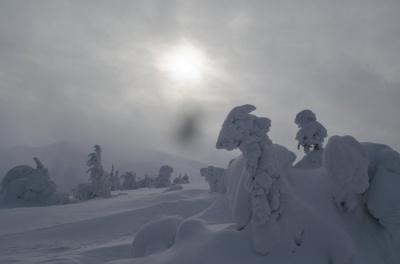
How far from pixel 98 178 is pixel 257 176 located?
95.0 ft

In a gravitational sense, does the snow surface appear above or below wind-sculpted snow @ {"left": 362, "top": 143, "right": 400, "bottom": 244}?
below

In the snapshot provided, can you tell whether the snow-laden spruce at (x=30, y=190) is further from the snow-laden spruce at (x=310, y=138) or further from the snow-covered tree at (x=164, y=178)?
the snow-laden spruce at (x=310, y=138)

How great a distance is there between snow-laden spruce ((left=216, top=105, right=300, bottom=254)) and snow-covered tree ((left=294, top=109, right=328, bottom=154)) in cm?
979

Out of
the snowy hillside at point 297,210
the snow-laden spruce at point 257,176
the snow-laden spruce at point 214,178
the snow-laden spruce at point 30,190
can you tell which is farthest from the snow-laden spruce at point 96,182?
the snow-laden spruce at point 257,176

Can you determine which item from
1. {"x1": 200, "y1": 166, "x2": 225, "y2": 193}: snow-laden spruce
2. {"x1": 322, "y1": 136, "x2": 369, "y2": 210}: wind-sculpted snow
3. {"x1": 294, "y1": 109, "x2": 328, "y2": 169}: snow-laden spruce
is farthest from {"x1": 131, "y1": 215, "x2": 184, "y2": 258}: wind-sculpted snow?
{"x1": 200, "y1": 166, "x2": 225, "y2": 193}: snow-laden spruce

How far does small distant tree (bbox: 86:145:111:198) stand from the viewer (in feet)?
102

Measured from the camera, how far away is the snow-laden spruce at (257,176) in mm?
5332

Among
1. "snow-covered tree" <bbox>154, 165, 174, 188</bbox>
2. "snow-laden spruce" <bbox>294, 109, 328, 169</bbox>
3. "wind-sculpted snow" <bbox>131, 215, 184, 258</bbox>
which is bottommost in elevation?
"wind-sculpted snow" <bbox>131, 215, 184, 258</bbox>

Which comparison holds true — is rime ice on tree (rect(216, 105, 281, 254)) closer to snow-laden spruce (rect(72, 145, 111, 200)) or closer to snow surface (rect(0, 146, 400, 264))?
snow surface (rect(0, 146, 400, 264))

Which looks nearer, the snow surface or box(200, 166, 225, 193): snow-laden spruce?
the snow surface

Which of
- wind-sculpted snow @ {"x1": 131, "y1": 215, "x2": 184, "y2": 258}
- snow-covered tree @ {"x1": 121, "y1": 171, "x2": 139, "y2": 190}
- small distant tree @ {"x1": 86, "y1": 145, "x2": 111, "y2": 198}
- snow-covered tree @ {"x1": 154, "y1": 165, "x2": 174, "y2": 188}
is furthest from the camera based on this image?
snow-covered tree @ {"x1": 121, "y1": 171, "x2": 139, "y2": 190}

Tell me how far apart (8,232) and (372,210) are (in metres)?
14.0

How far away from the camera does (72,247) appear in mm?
10305

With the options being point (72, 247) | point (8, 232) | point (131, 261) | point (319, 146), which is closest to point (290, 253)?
point (131, 261)
